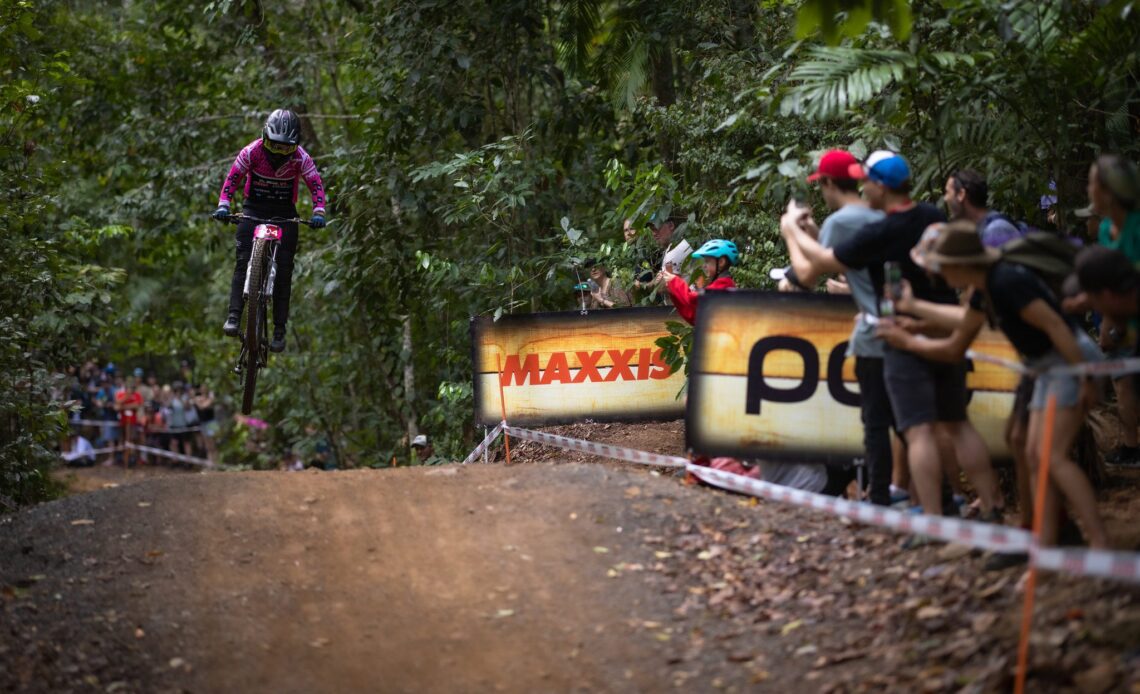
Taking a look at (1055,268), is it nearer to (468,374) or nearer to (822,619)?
(822,619)

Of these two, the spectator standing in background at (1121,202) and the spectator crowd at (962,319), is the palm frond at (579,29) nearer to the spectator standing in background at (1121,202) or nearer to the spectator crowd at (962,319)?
the spectator crowd at (962,319)

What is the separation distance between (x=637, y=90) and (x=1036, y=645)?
967cm

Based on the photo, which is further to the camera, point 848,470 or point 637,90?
point 637,90

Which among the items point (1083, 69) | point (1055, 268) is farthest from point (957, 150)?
point (1055, 268)

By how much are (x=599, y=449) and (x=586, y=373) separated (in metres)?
2.11

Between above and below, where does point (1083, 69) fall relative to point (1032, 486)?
above

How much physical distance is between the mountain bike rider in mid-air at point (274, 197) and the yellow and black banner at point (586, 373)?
7.14 ft

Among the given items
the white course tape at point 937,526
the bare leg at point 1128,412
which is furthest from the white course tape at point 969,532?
the bare leg at point 1128,412

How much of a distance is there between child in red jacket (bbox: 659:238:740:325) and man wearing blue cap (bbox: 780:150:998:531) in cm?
236

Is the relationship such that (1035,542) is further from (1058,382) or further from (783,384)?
(783,384)

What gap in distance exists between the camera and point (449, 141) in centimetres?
1617

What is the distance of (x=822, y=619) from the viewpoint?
6066 millimetres

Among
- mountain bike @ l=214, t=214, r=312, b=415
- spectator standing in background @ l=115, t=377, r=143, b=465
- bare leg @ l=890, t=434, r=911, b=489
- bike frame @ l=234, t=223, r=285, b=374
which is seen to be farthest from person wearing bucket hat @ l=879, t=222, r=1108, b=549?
spectator standing in background @ l=115, t=377, r=143, b=465

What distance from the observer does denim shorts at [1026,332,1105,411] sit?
5.61 meters
